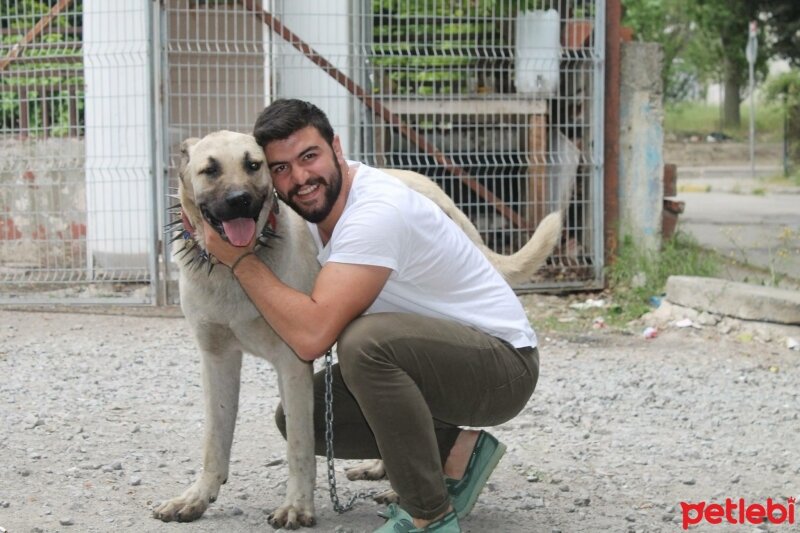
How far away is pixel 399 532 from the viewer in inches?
121

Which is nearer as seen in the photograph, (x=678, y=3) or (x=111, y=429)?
(x=111, y=429)

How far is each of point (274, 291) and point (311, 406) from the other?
497mm

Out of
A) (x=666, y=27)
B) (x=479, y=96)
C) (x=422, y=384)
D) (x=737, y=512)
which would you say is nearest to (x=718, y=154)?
(x=666, y=27)

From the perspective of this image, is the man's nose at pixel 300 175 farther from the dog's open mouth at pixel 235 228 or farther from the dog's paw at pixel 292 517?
the dog's paw at pixel 292 517

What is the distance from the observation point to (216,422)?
3.54m

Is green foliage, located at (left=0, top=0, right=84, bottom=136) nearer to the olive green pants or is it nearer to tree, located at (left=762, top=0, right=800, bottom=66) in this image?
the olive green pants

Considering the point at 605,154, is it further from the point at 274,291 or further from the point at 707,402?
the point at 274,291

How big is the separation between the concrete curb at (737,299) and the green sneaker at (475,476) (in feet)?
10.4

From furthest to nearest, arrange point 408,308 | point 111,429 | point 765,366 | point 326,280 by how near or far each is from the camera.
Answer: point 765,366 < point 111,429 < point 408,308 < point 326,280

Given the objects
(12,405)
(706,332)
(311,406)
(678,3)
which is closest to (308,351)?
(311,406)

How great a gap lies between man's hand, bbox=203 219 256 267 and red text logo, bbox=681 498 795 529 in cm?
166

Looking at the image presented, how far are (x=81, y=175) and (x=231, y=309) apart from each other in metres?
4.16

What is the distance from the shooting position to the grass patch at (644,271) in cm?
695

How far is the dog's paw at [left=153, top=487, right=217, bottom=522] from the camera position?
338cm
